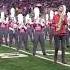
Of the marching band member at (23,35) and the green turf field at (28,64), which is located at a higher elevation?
the marching band member at (23,35)

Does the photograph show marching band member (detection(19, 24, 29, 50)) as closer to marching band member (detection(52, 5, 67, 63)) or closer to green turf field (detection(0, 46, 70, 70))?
green turf field (detection(0, 46, 70, 70))

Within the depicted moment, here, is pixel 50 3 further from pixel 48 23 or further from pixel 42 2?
pixel 48 23

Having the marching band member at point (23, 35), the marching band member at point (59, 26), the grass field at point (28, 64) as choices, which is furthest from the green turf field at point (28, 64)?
the marching band member at point (23, 35)

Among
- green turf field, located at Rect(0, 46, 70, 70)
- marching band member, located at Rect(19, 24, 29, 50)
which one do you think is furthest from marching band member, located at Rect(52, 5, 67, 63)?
marching band member, located at Rect(19, 24, 29, 50)

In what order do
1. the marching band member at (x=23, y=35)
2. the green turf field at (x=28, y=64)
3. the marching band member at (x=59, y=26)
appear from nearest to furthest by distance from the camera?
the green turf field at (x=28, y=64), the marching band member at (x=59, y=26), the marching band member at (x=23, y=35)

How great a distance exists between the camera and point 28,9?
4812cm

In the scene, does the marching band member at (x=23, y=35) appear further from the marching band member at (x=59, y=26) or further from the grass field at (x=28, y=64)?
the marching band member at (x=59, y=26)

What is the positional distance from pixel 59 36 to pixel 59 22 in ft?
1.66

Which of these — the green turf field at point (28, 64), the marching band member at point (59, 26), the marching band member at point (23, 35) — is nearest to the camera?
the green turf field at point (28, 64)

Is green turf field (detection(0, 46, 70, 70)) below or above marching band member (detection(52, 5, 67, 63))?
below

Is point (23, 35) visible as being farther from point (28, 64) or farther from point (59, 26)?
point (59, 26)

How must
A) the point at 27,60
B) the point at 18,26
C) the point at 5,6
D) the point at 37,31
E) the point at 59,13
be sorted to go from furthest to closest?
the point at 5,6 → the point at 18,26 → the point at 37,31 → the point at 27,60 → the point at 59,13

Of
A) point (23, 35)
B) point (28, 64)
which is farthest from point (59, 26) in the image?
point (23, 35)

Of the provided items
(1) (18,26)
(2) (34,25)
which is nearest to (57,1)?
(1) (18,26)
